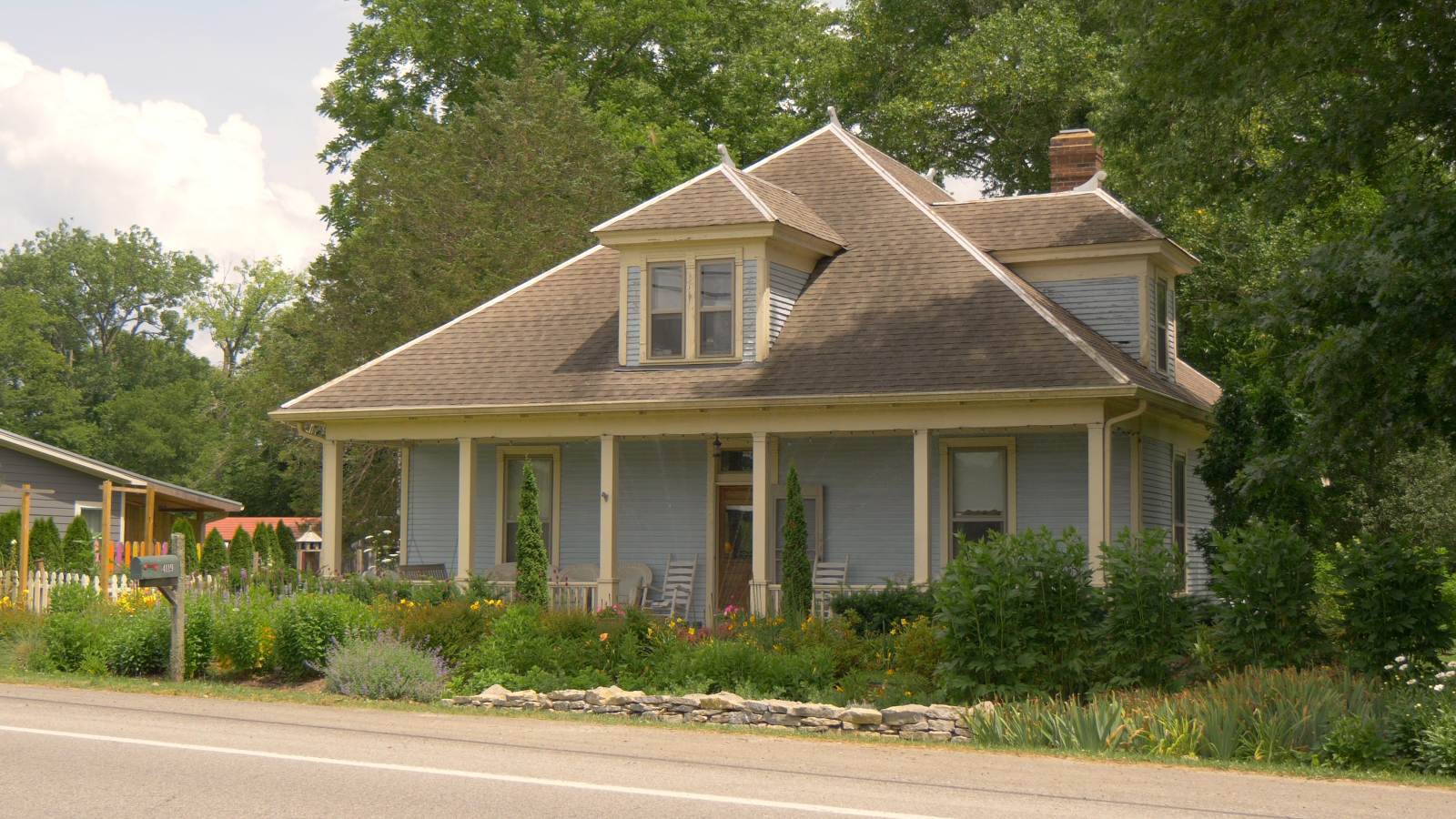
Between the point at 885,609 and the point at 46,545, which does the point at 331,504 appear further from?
the point at 885,609

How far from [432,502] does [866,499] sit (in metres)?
7.15

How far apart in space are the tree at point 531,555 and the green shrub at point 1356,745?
10522mm

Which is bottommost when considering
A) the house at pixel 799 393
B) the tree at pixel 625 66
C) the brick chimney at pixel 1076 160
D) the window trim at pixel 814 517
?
the window trim at pixel 814 517

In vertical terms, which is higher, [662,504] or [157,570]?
[662,504]

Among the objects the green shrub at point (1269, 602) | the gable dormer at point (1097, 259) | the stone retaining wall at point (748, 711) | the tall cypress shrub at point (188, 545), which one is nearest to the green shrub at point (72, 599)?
the stone retaining wall at point (748, 711)

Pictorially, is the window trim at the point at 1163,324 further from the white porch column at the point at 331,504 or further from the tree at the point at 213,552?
the tree at the point at 213,552

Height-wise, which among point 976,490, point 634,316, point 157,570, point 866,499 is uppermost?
point 634,316

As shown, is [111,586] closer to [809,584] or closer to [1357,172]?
[809,584]

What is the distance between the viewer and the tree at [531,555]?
1981cm

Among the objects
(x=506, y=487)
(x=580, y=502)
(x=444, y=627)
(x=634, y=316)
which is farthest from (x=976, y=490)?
(x=444, y=627)

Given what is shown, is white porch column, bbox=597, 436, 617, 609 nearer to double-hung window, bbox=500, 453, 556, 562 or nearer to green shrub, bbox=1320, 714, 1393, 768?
double-hung window, bbox=500, 453, 556, 562

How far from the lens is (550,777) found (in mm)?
9625

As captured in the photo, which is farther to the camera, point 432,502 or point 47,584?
point 432,502

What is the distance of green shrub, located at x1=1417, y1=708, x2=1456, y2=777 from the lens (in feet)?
36.1
